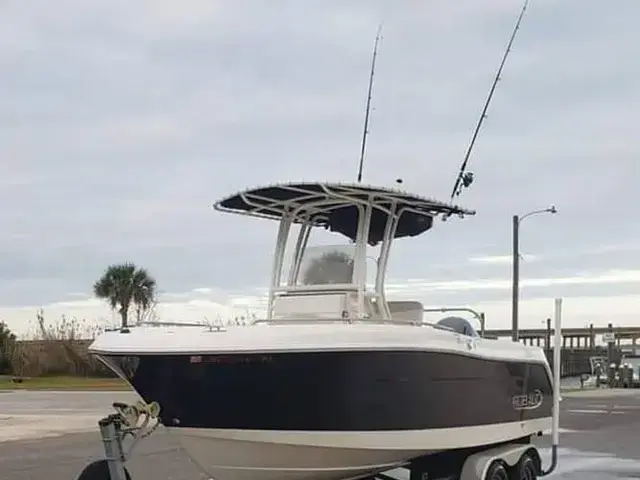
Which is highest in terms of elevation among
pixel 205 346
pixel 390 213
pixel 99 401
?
pixel 390 213

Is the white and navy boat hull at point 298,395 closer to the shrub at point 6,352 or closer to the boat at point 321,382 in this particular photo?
the boat at point 321,382

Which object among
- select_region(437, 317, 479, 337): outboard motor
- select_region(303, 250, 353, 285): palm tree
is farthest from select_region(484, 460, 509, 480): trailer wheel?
select_region(303, 250, 353, 285): palm tree

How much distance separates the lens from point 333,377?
834 cm

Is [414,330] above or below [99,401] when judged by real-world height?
above

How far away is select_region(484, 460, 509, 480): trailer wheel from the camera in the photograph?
957cm

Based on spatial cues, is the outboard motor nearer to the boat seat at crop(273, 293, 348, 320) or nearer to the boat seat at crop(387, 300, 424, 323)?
the boat seat at crop(387, 300, 424, 323)

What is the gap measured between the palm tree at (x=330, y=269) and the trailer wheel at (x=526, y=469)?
2.58 m

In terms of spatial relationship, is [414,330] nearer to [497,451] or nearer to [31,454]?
[497,451]

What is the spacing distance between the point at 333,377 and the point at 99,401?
1067 inches

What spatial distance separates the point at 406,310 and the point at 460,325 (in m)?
0.57

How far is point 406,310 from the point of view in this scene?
1039 centimetres

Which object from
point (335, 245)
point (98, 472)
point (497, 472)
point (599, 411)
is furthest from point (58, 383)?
point (98, 472)

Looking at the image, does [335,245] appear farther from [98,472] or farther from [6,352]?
[6,352]

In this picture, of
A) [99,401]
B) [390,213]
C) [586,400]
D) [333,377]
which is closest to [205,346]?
[333,377]
